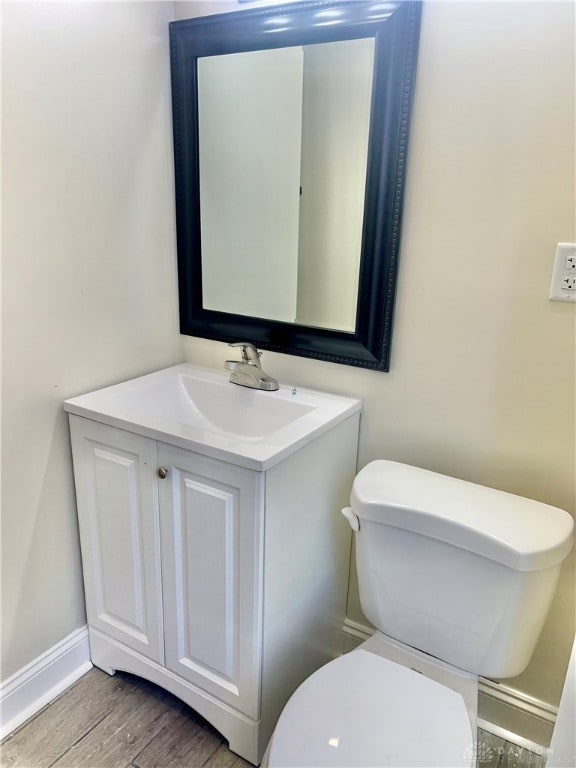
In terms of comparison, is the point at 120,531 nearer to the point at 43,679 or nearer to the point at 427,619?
the point at 43,679

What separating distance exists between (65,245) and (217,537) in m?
0.79

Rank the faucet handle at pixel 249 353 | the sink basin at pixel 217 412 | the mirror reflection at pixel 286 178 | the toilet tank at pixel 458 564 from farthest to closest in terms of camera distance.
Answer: the faucet handle at pixel 249 353
the mirror reflection at pixel 286 178
the sink basin at pixel 217 412
the toilet tank at pixel 458 564

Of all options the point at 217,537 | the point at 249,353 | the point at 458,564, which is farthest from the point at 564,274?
the point at 217,537

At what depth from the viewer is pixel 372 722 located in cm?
102

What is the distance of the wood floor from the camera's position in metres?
1.35

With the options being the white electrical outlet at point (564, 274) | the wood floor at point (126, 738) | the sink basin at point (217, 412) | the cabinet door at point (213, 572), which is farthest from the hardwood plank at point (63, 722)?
the white electrical outlet at point (564, 274)

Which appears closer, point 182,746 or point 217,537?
point 217,537

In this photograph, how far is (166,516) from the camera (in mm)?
1297

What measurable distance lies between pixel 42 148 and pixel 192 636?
1211 mm

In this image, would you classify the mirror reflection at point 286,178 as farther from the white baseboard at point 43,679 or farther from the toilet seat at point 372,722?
the white baseboard at point 43,679

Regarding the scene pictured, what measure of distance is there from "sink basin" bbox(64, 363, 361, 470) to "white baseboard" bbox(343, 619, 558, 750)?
0.83 metres

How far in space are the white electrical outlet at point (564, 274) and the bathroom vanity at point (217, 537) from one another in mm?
539

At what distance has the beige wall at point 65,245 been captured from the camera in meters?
1.22

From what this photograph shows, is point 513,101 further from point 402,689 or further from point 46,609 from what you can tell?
point 46,609
